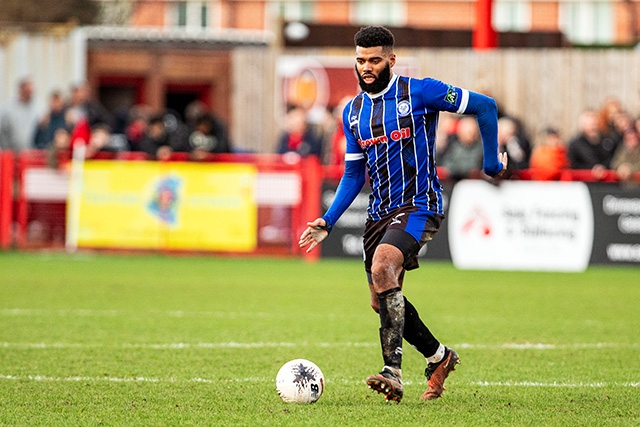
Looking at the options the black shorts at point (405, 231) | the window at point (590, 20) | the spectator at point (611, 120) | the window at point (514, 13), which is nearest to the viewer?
the black shorts at point (405, 231)

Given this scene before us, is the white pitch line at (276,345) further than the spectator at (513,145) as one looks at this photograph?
No

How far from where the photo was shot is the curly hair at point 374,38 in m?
7.01

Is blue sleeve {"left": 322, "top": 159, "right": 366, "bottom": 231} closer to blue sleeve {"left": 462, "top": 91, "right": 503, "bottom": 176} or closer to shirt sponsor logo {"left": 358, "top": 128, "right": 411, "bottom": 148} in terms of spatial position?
shirt sponsor logo {"left": 358, "top": 128, "right": 411, "bottom": 148}

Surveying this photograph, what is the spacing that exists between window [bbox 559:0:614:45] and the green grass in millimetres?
37495

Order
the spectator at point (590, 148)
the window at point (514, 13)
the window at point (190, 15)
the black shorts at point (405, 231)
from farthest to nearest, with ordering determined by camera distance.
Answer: the window at point (190, 15)
the window at point (514, 13)
the spectator at point (590, 148)
the black shorts at point (405, 231)

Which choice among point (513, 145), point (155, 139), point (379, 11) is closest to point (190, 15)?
point (379, 11)

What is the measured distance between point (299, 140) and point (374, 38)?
499 inches

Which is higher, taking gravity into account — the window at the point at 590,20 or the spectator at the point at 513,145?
the window at the point at 590,20

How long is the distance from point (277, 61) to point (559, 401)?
1786 centimetres

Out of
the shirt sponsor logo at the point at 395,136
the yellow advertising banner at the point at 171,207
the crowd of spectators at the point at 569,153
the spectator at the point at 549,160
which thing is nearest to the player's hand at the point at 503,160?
the shirt sponsor logo at the point at 395,136

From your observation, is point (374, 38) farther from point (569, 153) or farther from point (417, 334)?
point (569, 153)

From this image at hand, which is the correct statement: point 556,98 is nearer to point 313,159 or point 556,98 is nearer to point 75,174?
point 313,159

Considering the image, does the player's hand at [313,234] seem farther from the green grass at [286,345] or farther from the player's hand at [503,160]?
the player's hand at [503,160]

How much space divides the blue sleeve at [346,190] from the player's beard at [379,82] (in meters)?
0.49
